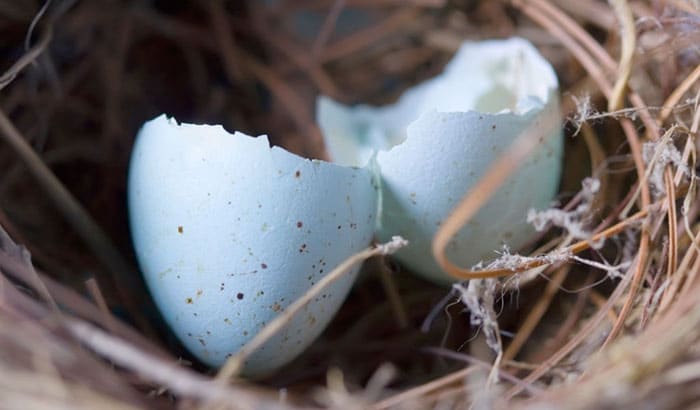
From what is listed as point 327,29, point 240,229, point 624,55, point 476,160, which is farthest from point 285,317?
point 327,29

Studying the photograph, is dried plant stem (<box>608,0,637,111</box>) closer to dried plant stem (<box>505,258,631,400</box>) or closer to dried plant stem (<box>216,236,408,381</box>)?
dried plant stem (<box>505,258,631,400</box>)

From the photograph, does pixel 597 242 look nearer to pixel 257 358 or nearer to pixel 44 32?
pixel 257 358

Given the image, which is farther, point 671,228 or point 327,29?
point 327,29

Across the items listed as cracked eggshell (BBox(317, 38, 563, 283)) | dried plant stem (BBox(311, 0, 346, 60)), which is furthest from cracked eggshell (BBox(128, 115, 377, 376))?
dried plant stem (BBox(311, 0, 346, 60))

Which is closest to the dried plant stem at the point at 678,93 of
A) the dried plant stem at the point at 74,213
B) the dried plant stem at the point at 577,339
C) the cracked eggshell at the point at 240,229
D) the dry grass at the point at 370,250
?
the dry grass at the point at 370,250

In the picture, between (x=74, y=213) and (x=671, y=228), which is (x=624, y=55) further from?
(x=74, y=213)
